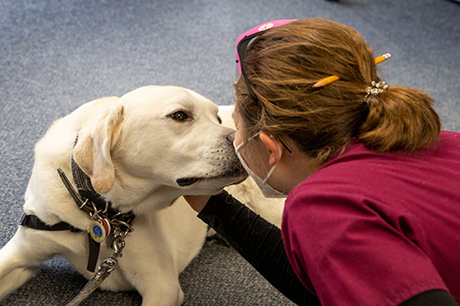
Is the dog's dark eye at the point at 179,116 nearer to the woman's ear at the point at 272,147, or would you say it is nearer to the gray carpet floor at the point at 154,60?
the woman's ear at the point at 272,147

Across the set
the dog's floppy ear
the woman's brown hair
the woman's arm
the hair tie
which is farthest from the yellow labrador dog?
the hair tie

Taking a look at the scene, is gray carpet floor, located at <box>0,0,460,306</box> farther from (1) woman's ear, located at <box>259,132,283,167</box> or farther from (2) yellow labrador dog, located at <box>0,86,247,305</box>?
(1) woman's ear, located at <box>259,132,283,167</box>

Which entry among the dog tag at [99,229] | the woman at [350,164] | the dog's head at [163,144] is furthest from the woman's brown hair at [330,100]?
the dog tag at [99,229]

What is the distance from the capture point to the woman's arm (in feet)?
4.41

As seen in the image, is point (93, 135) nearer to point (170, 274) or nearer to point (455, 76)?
point (170, 274)

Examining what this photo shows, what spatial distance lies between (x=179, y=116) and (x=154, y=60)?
171 cm

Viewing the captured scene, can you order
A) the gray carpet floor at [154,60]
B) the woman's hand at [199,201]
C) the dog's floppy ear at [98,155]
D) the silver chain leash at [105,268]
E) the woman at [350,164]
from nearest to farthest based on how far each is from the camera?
the woman at [350,164], the dog's floppy ear at [98,155], the silver chain leash at [105,268], the woman's hand at [199,201], the gray carpet floor at [154,60]

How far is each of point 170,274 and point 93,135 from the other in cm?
57

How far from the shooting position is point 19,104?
237 centimetres

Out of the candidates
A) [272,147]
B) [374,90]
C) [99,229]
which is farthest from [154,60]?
[374,90]

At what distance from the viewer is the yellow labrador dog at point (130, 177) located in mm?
1250

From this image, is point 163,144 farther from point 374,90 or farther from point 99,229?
point 374,90

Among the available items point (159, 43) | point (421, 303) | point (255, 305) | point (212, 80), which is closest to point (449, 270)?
point (421, 303)

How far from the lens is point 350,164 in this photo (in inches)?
36.9
